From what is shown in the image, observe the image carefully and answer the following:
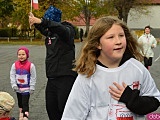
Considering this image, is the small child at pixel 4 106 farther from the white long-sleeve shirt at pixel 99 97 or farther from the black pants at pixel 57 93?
the black pants at pixel 57 93

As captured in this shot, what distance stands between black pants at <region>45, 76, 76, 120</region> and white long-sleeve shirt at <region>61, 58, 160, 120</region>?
243 cm

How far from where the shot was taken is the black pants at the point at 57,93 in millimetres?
5281

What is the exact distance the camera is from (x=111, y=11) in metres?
56.3

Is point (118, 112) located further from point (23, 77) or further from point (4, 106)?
point (23, 77)

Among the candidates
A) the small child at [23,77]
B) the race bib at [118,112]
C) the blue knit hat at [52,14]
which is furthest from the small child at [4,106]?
the small child at [23,77]

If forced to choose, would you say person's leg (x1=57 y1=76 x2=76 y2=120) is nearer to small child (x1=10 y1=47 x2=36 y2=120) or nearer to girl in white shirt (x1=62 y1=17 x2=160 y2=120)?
small child (x1=10 y1=47 x2=36 y2=120)

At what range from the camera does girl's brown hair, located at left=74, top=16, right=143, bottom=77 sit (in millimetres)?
2842

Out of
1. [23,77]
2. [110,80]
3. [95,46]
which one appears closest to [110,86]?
[110,80]

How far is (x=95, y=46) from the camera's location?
9.57ft

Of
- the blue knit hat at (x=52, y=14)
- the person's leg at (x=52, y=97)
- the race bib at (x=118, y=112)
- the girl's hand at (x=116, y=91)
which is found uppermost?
the blue knit hat at (x=52, y=14)

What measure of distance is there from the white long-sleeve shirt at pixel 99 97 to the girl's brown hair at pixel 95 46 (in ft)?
0.19

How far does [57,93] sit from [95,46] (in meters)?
2.50

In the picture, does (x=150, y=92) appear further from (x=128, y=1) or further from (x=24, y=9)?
(x=128, y=1)

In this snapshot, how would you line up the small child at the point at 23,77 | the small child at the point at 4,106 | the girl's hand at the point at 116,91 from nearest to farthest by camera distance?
the girl's hand at the point at 116,91 → the small child at the point at 4,106 → the small child at the point at 23,77
